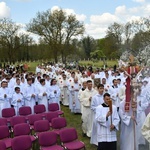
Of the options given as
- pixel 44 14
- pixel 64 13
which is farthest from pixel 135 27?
pixel 44 14

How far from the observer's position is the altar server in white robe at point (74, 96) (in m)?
13.1

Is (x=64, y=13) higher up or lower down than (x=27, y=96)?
higher up

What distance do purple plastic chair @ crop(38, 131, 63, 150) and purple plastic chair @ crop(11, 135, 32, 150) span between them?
1.05 ft

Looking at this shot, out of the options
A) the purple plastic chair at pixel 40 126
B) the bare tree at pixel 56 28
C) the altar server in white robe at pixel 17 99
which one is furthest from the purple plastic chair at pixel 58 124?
the bare tree at pixel 56 28

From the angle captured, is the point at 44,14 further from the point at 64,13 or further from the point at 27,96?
the point at 27,96

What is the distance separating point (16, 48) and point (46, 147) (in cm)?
4161

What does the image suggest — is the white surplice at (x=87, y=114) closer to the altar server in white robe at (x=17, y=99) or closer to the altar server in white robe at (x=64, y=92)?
the altar server in white robe at (x=17, y=99)

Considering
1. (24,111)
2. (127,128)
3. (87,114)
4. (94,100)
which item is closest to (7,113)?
(24,111)

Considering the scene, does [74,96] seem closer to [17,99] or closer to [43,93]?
[43,93]

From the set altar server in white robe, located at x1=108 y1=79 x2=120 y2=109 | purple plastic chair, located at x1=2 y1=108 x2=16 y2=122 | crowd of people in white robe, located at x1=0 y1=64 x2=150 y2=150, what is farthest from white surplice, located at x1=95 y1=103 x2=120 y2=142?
altar server in white robe, located at x1=108 y1=79 x2=120 y2=109

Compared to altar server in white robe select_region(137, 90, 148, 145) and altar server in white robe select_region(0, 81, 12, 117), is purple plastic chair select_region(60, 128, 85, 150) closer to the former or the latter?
altar server in white robe select_region(137, 90, 148, 145)

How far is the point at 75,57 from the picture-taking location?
198 ft

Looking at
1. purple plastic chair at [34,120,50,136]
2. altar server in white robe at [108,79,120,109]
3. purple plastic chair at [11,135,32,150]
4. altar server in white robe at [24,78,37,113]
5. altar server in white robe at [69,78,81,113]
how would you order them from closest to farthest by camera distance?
purple plastic chair at [11,135,32,150]
purple plastic chair at [34,120,50,136]
altar server in white robe at [108,79,120,109]
altar server in white robe at [24,78,37,113]
altar server in white robe at [69,78,81,113]

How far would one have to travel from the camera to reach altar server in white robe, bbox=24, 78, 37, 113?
460 inches
